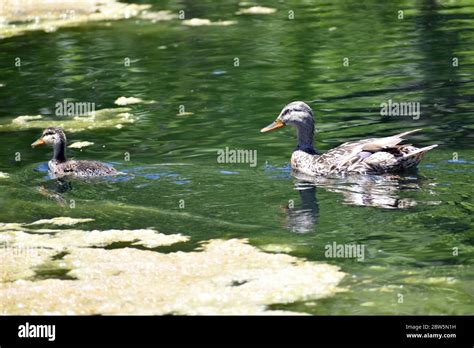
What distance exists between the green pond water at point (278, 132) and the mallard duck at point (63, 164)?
0.58ft

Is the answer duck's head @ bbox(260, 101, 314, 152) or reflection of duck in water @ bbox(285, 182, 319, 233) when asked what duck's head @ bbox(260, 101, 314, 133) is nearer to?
duck's head @ bbox(260, 101, 314, 152)

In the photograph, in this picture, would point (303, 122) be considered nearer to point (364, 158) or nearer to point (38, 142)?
point (364, 158)

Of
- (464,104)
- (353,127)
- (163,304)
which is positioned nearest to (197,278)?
(163,304)

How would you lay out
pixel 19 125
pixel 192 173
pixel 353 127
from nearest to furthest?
pixel 192 173
pixel 353 127
pixel 19 125

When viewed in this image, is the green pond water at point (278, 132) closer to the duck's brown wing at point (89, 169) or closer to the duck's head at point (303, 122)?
the duck's brown wing at point (89, 169)

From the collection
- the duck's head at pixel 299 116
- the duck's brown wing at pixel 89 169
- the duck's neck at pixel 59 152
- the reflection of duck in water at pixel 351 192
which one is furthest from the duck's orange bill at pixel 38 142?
the reflection of duck in water at pixel 351 192

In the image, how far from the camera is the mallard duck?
14.7 m

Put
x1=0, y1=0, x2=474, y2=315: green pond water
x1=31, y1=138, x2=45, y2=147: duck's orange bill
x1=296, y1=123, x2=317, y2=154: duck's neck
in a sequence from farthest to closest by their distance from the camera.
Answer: x1=31, y1=138, x2=45, y2=147: duck's orange bill
x1=296, y1=123, x2=317, y2=154: duck's neck
x1=0, y1=0, x2=474, y2=315: green pond water

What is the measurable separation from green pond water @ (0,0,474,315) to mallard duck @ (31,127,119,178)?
18 cm

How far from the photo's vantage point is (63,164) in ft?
50.3

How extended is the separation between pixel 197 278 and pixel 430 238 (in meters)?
2.57

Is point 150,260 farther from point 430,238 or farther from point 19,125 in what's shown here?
point 19,125

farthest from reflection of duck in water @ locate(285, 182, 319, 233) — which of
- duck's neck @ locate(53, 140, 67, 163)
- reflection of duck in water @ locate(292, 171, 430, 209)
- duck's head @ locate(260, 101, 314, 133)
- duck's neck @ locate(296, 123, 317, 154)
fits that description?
duck's neck @ locate(53, 140, 67, 163)

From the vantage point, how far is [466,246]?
1109 centimetres
